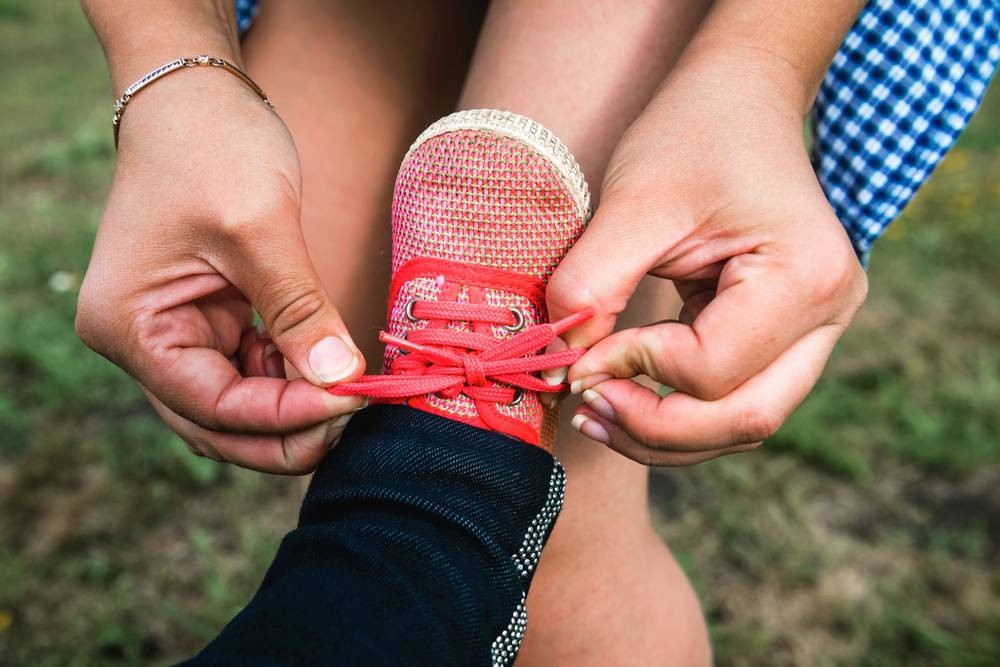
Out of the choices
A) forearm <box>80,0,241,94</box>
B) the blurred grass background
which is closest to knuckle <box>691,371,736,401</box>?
forearm <box>80,0,241,94</box>

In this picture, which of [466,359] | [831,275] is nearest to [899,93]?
[831,275]

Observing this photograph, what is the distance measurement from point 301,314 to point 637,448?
1.26 feet

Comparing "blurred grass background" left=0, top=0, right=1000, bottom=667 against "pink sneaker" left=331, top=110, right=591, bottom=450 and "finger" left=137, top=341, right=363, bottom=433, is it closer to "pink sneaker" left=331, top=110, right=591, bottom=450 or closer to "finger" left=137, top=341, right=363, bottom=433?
"finger" left=137, top=341, right=363, bottom=433

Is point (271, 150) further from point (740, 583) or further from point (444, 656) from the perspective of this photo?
point (740, 583)

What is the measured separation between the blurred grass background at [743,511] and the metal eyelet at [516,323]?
35.4 inches

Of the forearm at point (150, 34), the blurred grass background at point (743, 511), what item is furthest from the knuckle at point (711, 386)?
the blurred grass background at point (743, 511)

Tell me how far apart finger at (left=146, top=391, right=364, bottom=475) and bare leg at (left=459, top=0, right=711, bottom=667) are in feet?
1.07

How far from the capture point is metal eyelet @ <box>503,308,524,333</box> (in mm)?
984

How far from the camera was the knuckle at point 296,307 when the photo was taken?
3.03 ft

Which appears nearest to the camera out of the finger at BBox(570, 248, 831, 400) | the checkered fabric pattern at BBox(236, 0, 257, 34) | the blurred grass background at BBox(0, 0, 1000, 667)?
the finger at BBox(570, 248, 831, 400)

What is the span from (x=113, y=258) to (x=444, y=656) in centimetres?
57

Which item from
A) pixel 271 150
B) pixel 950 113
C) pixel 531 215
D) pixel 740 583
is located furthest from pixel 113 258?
pixel 740 583

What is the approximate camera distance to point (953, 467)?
74.2 inches

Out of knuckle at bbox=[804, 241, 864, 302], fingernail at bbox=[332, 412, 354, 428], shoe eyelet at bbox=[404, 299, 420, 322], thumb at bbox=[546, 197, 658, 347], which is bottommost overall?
fingernail at bbox=[332, 412, 354, 428]
